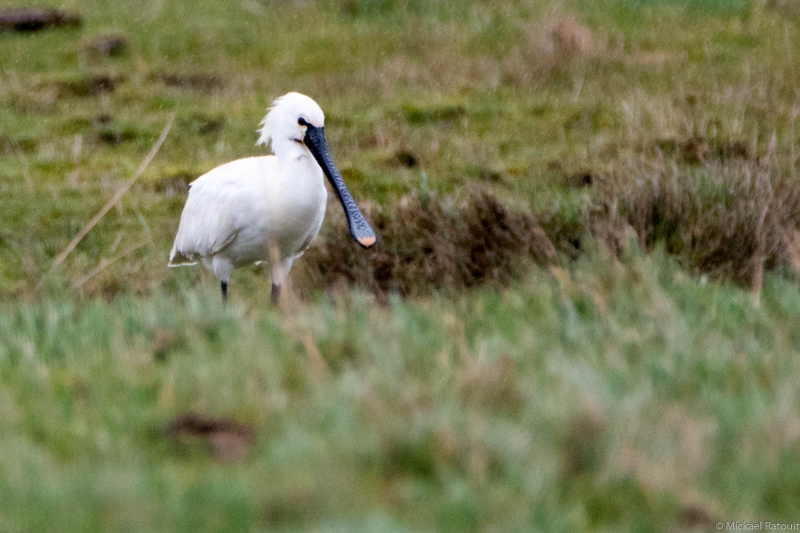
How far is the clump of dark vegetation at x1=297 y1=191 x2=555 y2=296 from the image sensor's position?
279 inches

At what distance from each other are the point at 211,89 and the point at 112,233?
445 centimetres

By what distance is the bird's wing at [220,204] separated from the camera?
689 centimetres

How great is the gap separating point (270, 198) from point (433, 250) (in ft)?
4.06

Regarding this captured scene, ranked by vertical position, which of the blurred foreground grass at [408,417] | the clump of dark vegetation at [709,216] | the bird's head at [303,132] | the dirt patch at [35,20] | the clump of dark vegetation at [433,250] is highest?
the dirt patch at [35,20]

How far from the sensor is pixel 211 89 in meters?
13.1

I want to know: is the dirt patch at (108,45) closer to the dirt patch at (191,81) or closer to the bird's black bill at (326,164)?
the dirt patch at (191,81)

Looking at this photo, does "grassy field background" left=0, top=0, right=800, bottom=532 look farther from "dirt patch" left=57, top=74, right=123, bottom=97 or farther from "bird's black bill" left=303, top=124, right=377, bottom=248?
"bird's black bill" left=303, top=124, right=377, bottom=248

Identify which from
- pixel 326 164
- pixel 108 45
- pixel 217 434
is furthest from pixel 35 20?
pixel 217 434

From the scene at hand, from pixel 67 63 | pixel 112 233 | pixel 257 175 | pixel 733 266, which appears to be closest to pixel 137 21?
pixel 67 63

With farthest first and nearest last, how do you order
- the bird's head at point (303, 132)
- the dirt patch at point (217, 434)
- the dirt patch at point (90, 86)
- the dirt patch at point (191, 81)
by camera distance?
the dirt patch at point (191, 81) → the dirt patch at point (90, 86) → the bird's head at point (303, 132) → the dirt patch at point (217, 434)

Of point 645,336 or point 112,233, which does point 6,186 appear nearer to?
point 112,233

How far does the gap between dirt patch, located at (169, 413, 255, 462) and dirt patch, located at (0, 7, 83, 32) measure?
1279 cm

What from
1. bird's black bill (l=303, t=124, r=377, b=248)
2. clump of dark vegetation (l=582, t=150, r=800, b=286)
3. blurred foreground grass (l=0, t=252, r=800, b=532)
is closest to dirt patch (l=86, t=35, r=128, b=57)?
bird's black bill (l=303, t=124, r=377, b=248)

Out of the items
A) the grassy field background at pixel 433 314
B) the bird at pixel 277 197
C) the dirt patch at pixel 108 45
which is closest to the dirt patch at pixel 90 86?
the grassy field background at pixel 433 314
